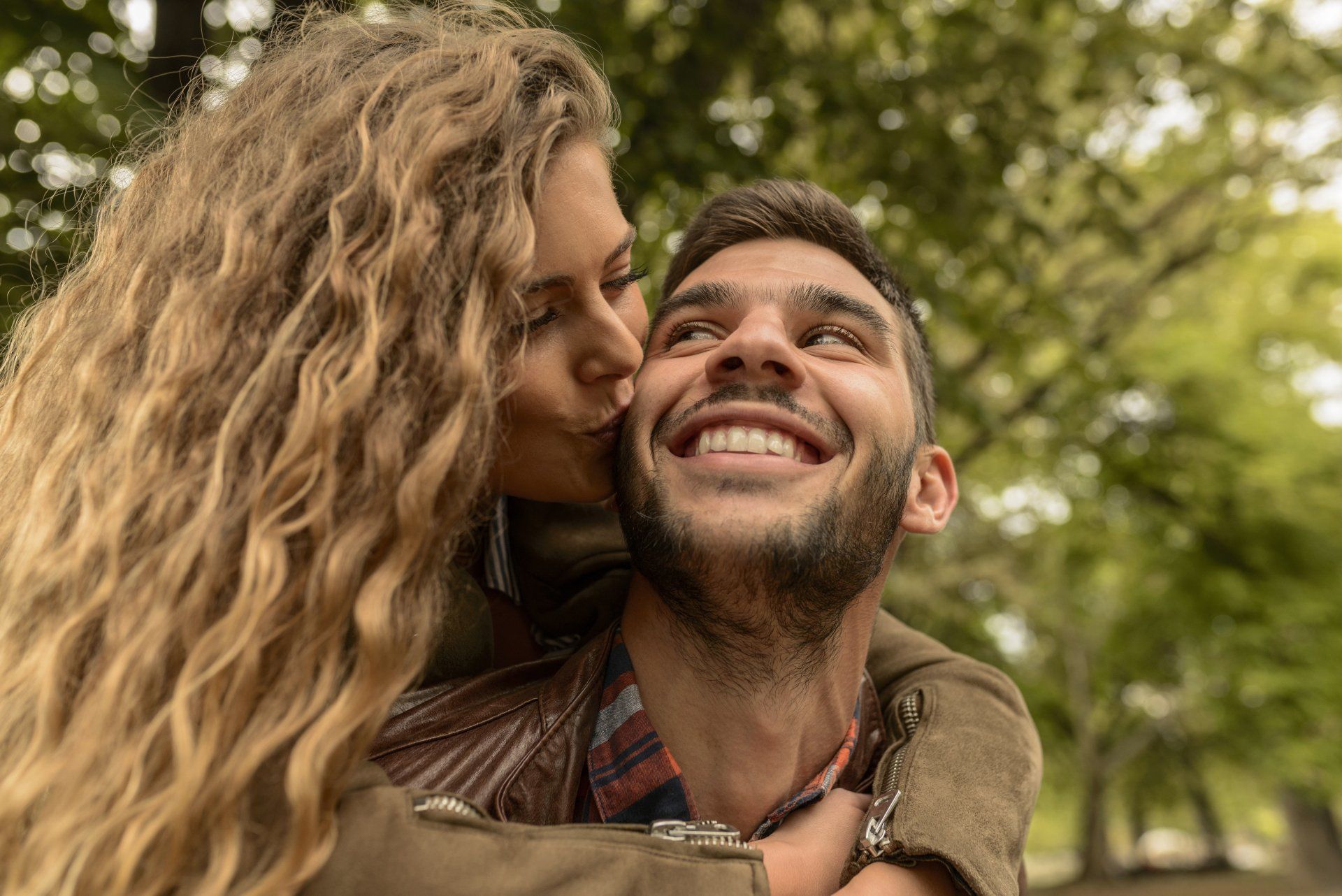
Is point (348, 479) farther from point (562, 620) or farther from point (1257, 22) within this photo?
point (1257, 22)

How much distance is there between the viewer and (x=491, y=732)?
212 centimetres

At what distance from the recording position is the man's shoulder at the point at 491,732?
202 cm

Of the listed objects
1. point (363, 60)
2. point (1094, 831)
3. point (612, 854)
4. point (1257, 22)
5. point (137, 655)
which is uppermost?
→ point (363, 60)

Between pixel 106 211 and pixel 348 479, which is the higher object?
pixel 106 211

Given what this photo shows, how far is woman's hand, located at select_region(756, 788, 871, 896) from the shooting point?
1946 mm

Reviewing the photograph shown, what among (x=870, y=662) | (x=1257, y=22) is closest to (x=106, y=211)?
(x=870, y=662)

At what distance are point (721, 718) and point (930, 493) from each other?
0.89 metres

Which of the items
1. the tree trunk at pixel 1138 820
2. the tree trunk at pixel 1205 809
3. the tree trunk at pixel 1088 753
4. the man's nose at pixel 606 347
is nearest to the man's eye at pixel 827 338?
the man's nose at pixel 606 347

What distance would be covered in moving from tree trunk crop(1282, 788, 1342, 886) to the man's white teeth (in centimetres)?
1942

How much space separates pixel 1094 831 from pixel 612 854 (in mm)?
21128

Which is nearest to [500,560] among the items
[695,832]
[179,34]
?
[695,832]

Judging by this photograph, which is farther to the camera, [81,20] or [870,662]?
[81,20]

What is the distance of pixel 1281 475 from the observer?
10875mm

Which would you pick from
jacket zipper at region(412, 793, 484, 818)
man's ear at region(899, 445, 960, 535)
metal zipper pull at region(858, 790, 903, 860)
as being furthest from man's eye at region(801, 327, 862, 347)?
jacket zipper at region(412, 793, 484, 818)
